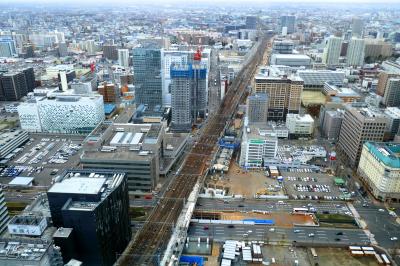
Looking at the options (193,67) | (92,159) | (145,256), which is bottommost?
(145,256)

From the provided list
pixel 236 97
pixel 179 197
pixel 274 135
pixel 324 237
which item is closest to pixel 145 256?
pixel 179 197

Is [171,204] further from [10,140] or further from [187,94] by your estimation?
[10,140]

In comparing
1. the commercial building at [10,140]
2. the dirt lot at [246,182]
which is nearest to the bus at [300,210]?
the dirt lot at [246,182]

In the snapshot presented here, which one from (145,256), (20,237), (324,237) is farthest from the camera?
(324,237)

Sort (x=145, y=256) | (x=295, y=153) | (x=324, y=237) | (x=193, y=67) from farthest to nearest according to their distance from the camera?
(x=193, y=67) → (x=295, y=153) → (x=324, y=237) → (x=145, y=256)

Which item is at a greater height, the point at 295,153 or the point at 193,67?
the point at 193,67

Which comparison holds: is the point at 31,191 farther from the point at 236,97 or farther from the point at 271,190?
the point at 236,97
